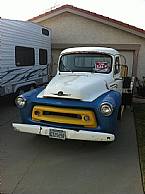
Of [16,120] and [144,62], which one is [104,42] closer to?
[144,62]

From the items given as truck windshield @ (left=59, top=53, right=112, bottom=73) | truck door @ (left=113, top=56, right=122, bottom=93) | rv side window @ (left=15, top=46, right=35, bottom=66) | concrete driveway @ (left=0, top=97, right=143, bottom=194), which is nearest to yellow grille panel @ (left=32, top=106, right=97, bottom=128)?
concrete driveway @ (left=0, top=97, right=143, bottom=194)

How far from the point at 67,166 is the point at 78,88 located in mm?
1729

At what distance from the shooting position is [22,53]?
1051cm

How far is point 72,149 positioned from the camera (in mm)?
6066

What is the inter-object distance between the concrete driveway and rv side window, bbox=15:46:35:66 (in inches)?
148

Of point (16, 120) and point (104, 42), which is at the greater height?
point (104, 42)

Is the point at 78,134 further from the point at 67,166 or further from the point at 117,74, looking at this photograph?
the point at 117,74

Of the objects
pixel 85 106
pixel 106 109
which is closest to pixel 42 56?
pixel 85 106

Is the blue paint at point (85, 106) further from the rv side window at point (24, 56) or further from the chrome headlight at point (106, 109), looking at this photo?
the rv side window at point (24, 56)

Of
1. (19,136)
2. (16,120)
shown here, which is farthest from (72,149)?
(16,120)

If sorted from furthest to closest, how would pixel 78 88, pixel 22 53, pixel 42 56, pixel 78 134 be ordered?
pixel 42 56
pixel 22 53
pixel 78 88
pixel 78 134

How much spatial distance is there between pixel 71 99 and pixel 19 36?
5248mm

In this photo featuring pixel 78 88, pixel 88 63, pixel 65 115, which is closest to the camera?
pixel 65 115

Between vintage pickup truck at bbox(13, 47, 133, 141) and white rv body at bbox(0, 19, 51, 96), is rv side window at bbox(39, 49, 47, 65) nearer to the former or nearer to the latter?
white rv body at bbox(0, 19, 51, 96)
